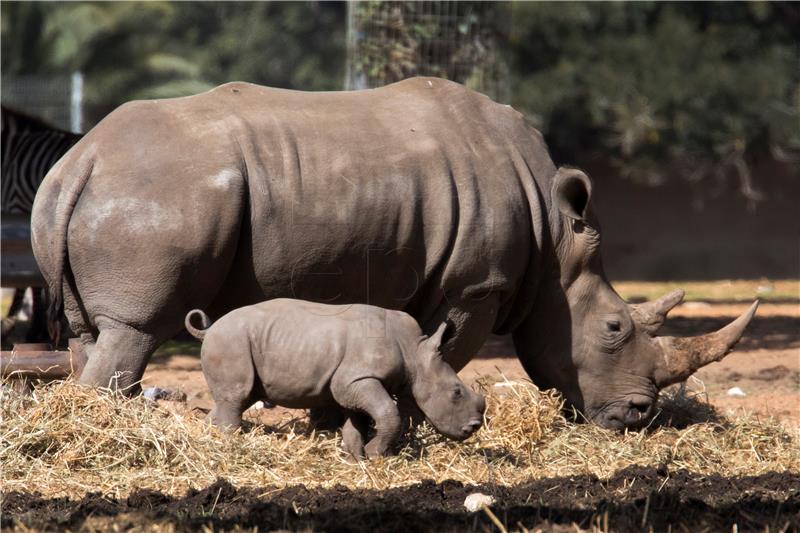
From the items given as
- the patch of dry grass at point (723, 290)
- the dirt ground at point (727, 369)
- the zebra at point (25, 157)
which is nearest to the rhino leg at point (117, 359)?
the dirt ground at point (727, 369)

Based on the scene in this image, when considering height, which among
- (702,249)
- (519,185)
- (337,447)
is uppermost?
(519,185)

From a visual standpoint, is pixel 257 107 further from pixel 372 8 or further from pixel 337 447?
pixel 372 8

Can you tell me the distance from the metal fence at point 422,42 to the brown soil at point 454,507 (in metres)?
7.56

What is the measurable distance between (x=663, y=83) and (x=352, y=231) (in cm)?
1515

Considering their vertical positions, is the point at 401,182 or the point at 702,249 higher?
the point at 401,182

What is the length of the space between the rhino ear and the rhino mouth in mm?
985

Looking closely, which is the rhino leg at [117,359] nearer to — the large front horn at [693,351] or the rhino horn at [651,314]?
the rhino horn at [651,314]

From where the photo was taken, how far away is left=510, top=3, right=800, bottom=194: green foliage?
2027 cm

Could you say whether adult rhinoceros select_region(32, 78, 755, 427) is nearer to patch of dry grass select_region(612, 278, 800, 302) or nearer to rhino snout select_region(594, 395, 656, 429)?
rhino snout select_region(594, 395, 656, 429)

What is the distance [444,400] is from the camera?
5793 millimetres

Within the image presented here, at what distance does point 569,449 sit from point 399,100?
1994mm

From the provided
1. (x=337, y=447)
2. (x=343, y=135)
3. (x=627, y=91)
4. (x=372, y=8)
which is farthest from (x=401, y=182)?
(x=627, y=91)

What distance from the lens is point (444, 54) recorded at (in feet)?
41.7

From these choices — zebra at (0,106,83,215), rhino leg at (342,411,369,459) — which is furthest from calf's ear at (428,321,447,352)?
zebra at (0,106,83,215)
